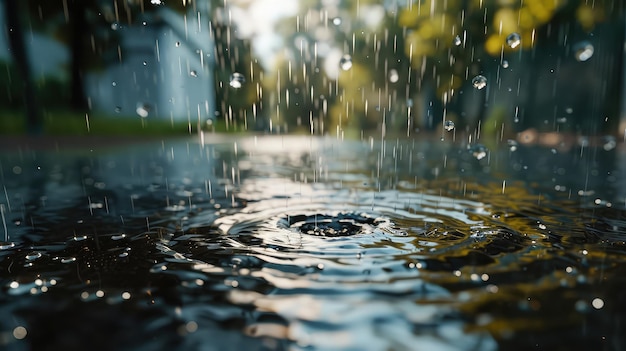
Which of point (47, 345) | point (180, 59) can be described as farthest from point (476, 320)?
point (180, 59)

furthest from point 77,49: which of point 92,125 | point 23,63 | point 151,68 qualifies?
point 151,68

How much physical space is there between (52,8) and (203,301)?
751 inches

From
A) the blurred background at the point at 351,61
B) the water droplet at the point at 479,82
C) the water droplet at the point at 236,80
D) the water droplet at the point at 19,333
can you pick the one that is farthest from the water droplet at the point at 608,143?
the water droplet at the point at 19,333

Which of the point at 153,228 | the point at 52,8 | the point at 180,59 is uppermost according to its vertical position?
the point at 52,8

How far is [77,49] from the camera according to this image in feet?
51.8

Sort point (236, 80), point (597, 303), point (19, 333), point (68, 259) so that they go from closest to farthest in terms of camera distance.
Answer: point (19, 333) → point (597, 303) → point (68, 259) → point (236, 80)

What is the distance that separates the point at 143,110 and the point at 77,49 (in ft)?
16.1

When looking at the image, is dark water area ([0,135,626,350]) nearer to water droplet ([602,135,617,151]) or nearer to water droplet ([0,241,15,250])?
water droplet ([0,241,15,250])

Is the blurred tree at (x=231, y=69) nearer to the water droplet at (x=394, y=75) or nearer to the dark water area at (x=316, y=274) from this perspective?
the water droplet at (x=394, y=75)

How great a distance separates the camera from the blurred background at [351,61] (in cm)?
1558

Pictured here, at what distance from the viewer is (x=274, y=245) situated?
6.94 feet

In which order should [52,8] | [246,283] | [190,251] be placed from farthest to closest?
1. [52,8]
2. [190,251]
3. [246,283]

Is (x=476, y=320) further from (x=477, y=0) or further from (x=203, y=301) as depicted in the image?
(x=477, y=0)

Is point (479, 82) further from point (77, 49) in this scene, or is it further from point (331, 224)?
point (77, 49)
